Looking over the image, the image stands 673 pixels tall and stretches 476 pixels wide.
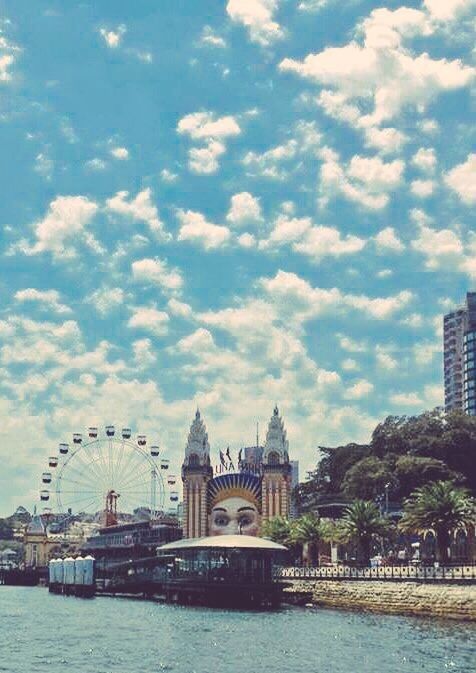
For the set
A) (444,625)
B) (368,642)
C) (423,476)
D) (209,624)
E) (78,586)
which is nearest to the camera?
(368,642)

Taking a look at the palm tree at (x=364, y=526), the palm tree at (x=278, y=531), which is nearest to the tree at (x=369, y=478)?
the palm tree at (x=278, y=531)

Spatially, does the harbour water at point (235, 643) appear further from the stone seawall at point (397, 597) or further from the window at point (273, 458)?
the window at point (273, 458)

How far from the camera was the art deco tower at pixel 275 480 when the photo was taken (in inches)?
7431

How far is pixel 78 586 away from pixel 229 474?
50.2 m

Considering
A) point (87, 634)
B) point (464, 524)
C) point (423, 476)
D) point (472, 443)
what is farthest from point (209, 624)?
point (472, 443)

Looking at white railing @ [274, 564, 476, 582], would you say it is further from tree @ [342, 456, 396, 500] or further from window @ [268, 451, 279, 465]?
window @ [268, 451, 279, 465]

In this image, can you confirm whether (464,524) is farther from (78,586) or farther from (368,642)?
(78,586)

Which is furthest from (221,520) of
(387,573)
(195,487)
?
(387,573)

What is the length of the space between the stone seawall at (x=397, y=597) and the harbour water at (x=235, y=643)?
3.20m

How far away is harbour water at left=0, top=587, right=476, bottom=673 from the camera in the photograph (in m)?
62.9

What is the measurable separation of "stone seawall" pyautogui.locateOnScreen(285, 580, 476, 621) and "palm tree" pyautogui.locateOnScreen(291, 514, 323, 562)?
50.0 ft

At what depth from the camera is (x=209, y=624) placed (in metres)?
89.4

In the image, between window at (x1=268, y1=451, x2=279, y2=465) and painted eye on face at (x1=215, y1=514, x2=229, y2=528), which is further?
window at (x1=268, y1=451, x2=279, y2=465)

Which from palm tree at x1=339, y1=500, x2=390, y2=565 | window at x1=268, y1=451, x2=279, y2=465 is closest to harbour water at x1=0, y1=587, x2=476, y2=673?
palm tree at x1=339, y1=500, x2=390, y2=565
